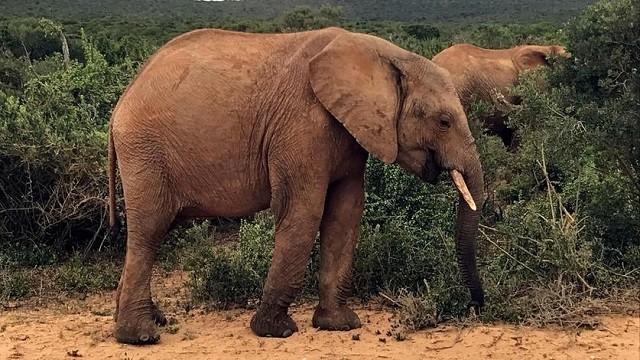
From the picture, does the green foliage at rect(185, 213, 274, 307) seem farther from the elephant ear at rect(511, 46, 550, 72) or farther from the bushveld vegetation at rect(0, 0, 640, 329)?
the elephant ear at rect(511, 46, 550, 72)

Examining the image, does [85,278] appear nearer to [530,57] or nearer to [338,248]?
[338,248]

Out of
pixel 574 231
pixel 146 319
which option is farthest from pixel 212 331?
pixel 574 231

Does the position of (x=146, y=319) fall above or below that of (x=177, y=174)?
below

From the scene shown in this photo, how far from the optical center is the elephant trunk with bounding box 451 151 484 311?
19.1 ft

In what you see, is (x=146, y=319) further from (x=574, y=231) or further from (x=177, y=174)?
(x=574, y=231)

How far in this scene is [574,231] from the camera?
6.29 metres

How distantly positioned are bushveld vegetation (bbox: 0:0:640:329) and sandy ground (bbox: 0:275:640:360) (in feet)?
0.71

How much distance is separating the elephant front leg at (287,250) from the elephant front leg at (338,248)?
39 cm

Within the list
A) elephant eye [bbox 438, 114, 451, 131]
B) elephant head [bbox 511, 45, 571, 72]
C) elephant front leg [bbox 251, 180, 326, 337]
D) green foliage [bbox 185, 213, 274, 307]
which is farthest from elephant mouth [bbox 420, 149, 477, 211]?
elephant head [bbox 511, 45, 571, 72]

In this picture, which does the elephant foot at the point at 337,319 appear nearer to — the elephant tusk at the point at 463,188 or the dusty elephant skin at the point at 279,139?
the dusty elephant skin at the point at 279,139

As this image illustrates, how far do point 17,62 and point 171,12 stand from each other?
5420 centimetres

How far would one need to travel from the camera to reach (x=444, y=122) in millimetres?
5828

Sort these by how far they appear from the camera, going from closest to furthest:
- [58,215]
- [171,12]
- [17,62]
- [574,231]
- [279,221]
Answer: [279,221] → [574,231] → [58,215] → [17,62] → [171,12]

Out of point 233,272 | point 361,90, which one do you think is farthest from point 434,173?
point 233,272
